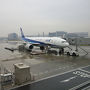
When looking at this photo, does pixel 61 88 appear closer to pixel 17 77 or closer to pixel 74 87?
pixel 74 87

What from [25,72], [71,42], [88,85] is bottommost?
[88,85]

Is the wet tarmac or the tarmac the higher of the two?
the wet tarmac

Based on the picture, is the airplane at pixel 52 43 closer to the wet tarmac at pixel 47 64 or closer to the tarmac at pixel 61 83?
the wet tarmac at pixel 47 64

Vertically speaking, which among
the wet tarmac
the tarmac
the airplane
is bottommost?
the tarmac

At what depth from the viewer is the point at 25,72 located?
29.3ft

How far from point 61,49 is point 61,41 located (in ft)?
8.10

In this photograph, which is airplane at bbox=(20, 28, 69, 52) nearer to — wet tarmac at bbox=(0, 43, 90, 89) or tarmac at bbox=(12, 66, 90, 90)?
wet tarmac at bbox=(0, 43, 90, 89)

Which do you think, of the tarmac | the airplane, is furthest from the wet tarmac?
the airplane

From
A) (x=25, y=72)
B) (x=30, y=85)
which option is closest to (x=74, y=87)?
(x=30, y=85)

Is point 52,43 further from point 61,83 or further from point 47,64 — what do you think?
point 61,83

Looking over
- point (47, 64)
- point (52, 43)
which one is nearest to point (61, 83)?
point (47, 64)

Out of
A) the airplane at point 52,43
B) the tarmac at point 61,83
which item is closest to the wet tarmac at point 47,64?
the tarmac at point 61,83

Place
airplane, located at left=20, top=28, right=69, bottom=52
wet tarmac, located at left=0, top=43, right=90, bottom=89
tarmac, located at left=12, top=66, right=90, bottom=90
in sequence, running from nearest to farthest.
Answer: tarmac, located at left=12, top=66, right=90, bottom=90, wet tarmac, located at left=0, top=43, right=90, bottom=89, airplane, located at left=20, top=28, right=69, bottom=52

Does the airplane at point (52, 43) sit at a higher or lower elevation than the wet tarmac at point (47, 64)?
higher
